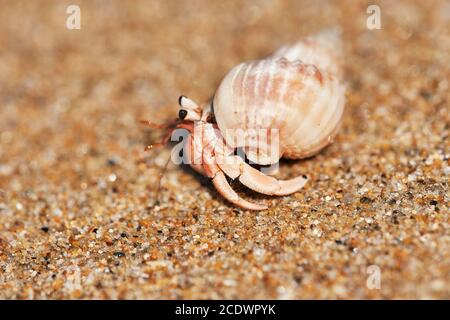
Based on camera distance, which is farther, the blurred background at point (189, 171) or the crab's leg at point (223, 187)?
→ the crab's leg at point (223, 187)

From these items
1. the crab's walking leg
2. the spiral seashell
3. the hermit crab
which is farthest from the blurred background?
the spiral seashell

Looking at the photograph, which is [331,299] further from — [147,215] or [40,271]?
[40,271]

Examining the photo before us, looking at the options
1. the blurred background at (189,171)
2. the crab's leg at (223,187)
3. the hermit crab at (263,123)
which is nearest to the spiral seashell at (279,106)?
the hermit crab at (263,123)

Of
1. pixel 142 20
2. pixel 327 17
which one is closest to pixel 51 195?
pixel 142 20

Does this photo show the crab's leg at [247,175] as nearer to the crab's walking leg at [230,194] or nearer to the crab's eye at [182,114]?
the crab's walking leg at [230,194]

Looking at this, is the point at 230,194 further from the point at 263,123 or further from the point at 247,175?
the point at 263,123

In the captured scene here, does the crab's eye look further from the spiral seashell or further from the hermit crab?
the spiral seashell
